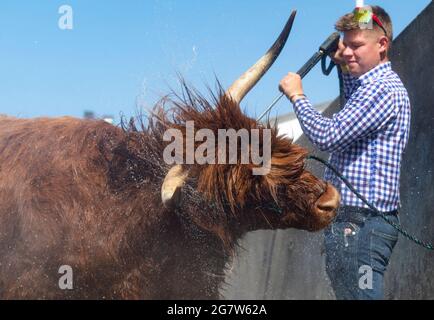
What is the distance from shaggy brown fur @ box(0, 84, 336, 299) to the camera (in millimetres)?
3766

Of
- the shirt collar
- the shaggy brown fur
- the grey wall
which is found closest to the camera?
the shaggy brown fur

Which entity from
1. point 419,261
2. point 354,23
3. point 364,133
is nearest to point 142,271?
point 364,133

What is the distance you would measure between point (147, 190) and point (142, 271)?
419 mm

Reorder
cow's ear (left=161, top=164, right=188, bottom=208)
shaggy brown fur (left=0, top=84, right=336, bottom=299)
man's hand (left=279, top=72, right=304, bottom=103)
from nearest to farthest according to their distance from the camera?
cow's ear (left=161, top=164, right=188, bottom=208), shaggy brown fur (left=0, top=84, right=336, bottom=299), man's hand (left=279, top=72, right=304, bottom=103)

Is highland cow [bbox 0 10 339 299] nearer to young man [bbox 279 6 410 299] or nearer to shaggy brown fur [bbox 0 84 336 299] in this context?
shaggy brown fur [bbox 0 84 336 299]

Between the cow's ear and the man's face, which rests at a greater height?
the man's face

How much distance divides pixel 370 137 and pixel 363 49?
1.55 feet

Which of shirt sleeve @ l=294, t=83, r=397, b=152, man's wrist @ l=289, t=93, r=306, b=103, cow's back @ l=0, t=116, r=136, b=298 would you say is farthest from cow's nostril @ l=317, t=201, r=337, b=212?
cow's back @ l=0, t=116, r=136, b=298

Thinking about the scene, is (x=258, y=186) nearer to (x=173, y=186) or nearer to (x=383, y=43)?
(x=173, y=186)

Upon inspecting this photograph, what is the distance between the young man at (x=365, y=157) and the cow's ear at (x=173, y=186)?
0.69 m

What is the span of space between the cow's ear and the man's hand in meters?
0.72

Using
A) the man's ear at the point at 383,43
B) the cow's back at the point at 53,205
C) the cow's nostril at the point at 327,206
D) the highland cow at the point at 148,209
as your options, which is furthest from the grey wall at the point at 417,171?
the man's ear at the point at 383,43

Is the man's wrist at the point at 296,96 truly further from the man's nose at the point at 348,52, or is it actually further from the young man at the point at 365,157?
the man's nose at the point at 348,52
